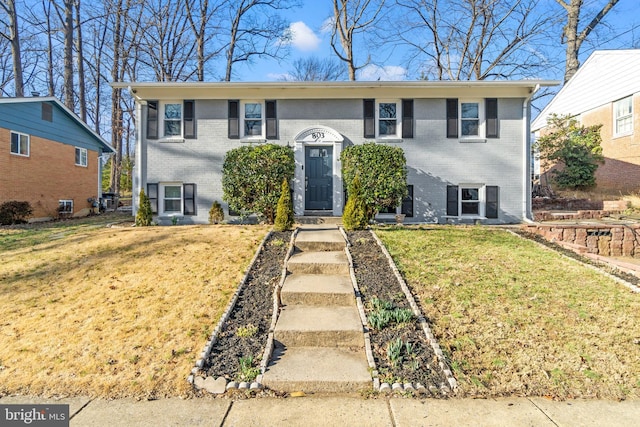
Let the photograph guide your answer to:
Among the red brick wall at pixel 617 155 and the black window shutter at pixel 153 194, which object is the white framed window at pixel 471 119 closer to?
the red brick wall at pixel 617 155

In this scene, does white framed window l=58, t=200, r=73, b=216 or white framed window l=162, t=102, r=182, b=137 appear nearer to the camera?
white framed window l=162, t=102, r=182, b=137

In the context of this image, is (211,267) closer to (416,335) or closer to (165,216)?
(416,335)

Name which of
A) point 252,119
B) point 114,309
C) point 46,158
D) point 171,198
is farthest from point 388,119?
point 46,158

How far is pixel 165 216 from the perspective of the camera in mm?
10695

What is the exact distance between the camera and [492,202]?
10438mm

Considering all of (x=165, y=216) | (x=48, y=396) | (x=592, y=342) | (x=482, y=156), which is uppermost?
(x=482, y=156)

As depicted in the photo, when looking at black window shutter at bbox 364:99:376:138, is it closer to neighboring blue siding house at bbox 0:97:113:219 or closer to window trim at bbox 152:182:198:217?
window trim at bbox 152:182:198:217

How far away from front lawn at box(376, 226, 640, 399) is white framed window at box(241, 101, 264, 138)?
6369 millimetres

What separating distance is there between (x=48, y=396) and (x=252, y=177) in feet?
21.4

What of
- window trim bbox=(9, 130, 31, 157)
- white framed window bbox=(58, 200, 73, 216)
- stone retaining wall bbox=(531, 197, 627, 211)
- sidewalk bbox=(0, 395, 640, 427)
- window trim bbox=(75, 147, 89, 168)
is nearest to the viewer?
sidewalk bbox=(0, 395, 640, 427)

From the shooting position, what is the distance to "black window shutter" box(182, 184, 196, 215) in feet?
35.0

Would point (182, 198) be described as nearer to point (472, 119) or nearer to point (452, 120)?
point (452, 120)

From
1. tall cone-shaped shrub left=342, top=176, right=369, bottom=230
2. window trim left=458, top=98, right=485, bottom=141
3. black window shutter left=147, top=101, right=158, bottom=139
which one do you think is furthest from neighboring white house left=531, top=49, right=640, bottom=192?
black window shutter left=147, top=101, right=158, bottom=139

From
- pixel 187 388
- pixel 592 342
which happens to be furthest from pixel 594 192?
pixel 187 388
